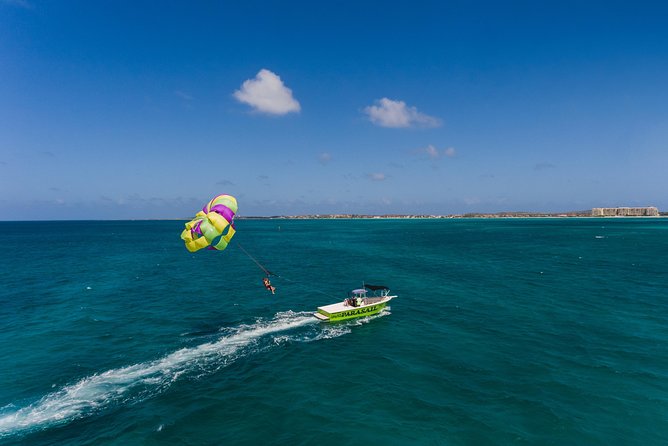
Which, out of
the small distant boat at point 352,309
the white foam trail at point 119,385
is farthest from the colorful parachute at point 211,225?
the small distant boat at point 352,309

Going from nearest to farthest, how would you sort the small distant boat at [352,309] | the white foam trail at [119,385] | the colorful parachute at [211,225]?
the white foam trail at [119,385] → the colorful parachute at [211,225] → the small distant boat at [352,309]

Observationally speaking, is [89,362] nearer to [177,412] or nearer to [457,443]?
[177,412]

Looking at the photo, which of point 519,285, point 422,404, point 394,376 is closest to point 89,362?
point 394,376

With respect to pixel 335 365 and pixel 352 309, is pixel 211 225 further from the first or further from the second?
pixel 352 309

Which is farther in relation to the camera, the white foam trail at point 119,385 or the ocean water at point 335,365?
the white foam trail at point 119,385

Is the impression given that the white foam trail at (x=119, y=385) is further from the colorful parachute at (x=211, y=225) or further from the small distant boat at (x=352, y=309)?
the colorful parachute at (x=211, y=225)

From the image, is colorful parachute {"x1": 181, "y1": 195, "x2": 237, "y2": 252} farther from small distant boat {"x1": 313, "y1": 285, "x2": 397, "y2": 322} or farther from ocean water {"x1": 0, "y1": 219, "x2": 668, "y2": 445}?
small distant boat {"x1": 313, "y1": 285, "x2": 397, "y2": 322}

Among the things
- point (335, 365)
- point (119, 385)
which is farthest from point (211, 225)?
point (335, 365)
